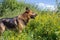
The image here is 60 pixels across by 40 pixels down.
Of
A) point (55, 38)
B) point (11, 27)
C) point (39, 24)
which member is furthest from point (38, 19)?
point (55, 38)

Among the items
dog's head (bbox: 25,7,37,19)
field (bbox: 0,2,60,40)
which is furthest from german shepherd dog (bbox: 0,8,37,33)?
field (bbox: 0,2,60,40)

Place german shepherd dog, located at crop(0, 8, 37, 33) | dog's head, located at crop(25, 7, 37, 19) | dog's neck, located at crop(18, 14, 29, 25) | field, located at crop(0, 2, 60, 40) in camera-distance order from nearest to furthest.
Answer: field, located at crop(0, 2, 60, 40), german shepherd dog, located at crop(0, 8, 37, 33), dog's head, located at crop(25, 7, 37, 19), dog's neck, located at crop(18, 14, 29, 25)

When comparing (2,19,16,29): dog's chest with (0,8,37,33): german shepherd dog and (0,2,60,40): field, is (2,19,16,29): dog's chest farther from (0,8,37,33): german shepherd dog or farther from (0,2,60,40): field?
(0,2,60,40): field

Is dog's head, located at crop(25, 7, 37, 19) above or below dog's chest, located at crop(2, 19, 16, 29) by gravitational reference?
above

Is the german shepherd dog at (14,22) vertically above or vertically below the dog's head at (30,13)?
below

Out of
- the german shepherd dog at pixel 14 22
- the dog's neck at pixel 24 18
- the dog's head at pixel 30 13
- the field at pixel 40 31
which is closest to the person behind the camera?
the field at pixel 40 31

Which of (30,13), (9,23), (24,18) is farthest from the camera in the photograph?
(24,18)

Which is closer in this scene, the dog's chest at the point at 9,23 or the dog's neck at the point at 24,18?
the dog's chest at the point at 9,23

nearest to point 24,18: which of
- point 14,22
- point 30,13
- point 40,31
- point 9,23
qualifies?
point 30,13

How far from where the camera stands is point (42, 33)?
9.10 meters

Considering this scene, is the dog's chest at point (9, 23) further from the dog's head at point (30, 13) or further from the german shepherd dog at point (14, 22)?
the dog's head at point (30, 13)

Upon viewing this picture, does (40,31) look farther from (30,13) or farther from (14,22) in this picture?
(30,13)

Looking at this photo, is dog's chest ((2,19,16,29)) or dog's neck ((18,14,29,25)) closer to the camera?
dog's chest ((2,19,16,29))

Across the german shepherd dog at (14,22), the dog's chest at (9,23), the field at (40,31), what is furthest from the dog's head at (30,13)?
the dog's chest at (9,23)
